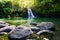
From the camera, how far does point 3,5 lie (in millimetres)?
26438

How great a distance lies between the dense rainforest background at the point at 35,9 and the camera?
2608 cm

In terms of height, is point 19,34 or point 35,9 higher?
point 19,34

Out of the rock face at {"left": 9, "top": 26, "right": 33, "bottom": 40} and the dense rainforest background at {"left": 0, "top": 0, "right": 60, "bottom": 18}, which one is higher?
the rock face at {"left": 9, "top": 26, "right": 33, "bottom": 40}

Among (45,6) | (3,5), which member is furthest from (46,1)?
(3,5)

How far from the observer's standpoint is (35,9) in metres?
27.6

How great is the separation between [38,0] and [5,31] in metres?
16.8

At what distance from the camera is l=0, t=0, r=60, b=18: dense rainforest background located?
85.6ft

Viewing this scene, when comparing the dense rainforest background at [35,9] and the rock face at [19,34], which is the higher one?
the rock face at [19,34]

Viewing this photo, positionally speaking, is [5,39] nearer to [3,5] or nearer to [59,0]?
[3,5]

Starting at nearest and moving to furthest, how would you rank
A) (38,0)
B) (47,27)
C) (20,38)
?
(20,38)
(47,27)
(38,0)

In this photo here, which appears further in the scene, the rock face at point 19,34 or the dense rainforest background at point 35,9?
the dense rainforest background at point 35,9

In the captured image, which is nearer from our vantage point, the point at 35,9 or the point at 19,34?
the point at 19,34

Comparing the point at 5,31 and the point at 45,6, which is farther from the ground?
the point at 5,31

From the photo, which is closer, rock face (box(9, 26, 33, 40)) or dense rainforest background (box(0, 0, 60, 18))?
rock face (box(9, 26, 33, 40))
